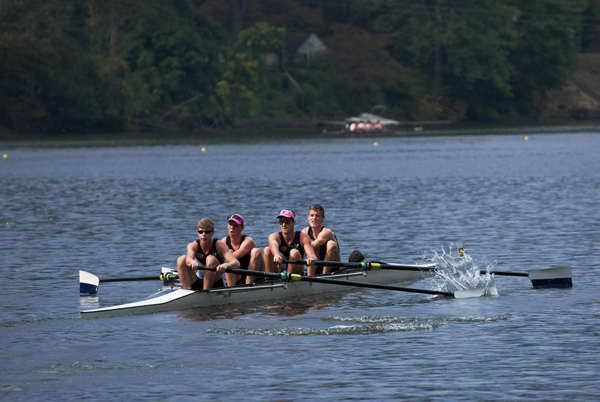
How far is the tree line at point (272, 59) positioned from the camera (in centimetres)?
9744

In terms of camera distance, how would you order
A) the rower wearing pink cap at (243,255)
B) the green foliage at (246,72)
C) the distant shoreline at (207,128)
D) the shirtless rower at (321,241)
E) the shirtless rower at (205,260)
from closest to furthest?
the shirtless rower at (205,260) < the rower wearing pink cap at (243,255) < the shirtless rower at (321,241) < the distant shoreline at (207,128) < the green foliage at (246,72)

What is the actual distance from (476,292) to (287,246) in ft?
11.5

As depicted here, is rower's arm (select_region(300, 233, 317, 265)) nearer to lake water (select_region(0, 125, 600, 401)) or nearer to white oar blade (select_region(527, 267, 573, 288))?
lake water (select_region(0, 125, 600, 401))

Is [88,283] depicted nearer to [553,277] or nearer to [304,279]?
[304,279]

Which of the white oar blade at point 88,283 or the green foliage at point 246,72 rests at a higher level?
the green foliage at point 246,72

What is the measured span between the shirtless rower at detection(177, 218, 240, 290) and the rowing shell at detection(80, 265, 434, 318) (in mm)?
287

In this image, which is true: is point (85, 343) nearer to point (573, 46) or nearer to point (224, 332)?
point (224, 332)

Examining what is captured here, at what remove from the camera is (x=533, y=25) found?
131m

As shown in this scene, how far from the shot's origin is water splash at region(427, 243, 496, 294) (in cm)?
1719

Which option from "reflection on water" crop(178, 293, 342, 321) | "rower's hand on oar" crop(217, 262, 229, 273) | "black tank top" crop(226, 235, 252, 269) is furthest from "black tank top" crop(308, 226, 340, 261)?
"rower's hand on oar" crop(217, 262, 229, 273)

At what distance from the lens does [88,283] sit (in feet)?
56.7

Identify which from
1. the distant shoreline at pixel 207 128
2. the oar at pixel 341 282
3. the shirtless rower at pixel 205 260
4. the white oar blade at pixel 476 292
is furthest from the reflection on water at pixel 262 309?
the distant shoreline at pixel 207 128

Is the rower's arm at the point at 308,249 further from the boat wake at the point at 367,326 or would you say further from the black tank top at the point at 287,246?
the boat wake at the point at 367,326

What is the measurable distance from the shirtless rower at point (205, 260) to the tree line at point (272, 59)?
268ft
